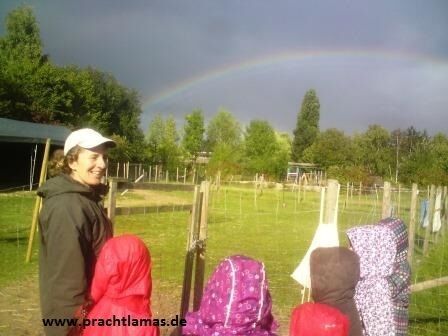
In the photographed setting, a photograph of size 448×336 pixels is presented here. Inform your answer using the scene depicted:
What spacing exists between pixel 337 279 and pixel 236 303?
0.70m

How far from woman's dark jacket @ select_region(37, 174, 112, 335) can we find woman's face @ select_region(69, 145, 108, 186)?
0.51 ft

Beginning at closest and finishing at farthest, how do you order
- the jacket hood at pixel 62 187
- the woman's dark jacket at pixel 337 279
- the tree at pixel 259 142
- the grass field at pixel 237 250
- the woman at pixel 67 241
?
the woman at pixel 67 241 → the jacket hood at pixel 62 187 → the woman's dark jacket at pixel 337 279 → the grass field at pixel 237 250 → the tree at pixel 259 142

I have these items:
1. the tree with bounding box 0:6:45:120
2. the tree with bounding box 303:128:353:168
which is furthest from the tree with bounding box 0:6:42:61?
the tree with bounding box 303:128:353:168

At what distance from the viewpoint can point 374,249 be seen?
125 inches

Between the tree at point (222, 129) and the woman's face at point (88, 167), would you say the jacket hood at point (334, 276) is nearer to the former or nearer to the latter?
the woman's face at point (88, 167)

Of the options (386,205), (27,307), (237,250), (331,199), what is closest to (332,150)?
(237,250)

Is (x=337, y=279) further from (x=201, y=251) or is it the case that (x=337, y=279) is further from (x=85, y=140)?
(x=85, y=140)

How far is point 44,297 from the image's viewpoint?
2301mm

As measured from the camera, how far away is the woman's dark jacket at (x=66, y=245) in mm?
2229

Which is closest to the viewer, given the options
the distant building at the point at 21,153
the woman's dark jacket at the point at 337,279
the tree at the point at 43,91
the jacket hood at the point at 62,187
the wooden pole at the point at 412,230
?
the jacket hood at the point at 62,187

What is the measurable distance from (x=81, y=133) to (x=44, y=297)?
889mm

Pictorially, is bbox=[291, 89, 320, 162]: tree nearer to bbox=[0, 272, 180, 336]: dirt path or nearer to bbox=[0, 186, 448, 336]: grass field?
bbox=[0, 186, 448, 336]: grass field

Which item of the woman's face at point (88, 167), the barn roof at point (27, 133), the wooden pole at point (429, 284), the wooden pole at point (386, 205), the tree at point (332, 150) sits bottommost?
the wooden pole at point (429, 284)

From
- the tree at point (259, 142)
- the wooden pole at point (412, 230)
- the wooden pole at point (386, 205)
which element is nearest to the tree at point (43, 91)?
the tree at point (259, 142)
